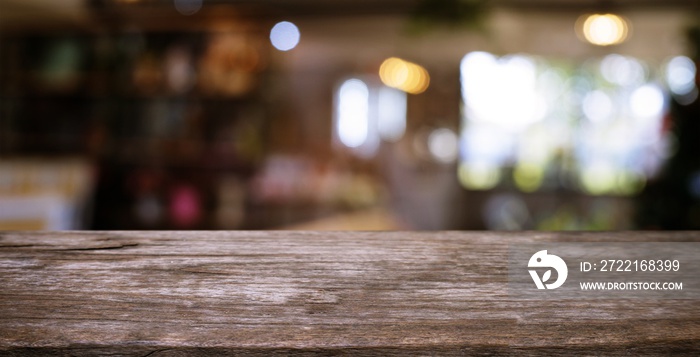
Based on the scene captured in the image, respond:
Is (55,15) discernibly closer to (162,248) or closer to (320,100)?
(320,100)

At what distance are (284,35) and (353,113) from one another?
2.81 m

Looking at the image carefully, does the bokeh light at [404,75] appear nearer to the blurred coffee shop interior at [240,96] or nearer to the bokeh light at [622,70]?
the blurred coffee shop interior at [240,96]

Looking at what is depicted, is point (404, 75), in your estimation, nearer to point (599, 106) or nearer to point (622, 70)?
point (599, 106)

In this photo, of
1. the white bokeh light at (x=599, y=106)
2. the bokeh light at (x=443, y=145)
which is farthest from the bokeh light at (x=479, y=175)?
the white bokeh light at (x=599, y=106)

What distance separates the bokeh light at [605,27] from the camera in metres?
4.32

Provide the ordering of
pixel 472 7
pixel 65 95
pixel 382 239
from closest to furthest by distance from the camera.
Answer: pixel 382 239, pixel 472 7, pixel 65 95

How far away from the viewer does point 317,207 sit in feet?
17.0

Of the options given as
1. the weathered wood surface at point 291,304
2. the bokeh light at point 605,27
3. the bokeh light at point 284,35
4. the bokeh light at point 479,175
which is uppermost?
the bokeh light at point 284,35

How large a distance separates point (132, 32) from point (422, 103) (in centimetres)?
394

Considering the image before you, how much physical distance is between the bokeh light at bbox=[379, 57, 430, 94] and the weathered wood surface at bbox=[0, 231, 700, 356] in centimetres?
652

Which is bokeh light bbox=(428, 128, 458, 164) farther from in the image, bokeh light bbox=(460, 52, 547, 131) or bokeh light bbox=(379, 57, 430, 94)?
bokeh light bbox=(379, 57, 430, 94)

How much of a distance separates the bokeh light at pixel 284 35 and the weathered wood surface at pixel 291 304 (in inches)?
199

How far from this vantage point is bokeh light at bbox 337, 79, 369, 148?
8.09 metres

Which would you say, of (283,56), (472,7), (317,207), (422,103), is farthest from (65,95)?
(422,103)
